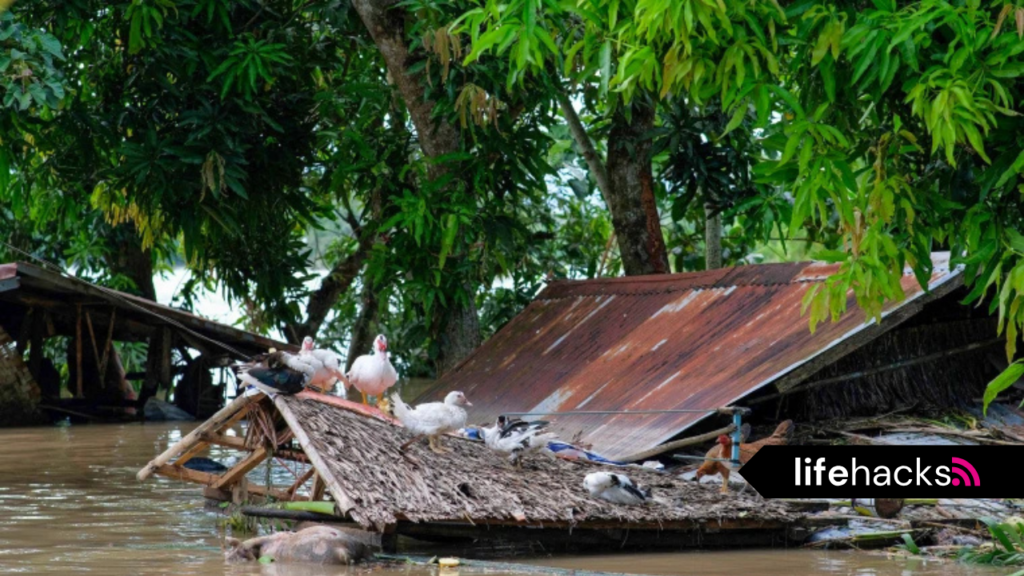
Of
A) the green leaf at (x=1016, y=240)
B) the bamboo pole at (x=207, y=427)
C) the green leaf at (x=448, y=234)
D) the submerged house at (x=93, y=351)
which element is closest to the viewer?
the green leaf at (x=1016, y=240)

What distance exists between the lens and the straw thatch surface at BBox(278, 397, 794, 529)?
24.3 ft

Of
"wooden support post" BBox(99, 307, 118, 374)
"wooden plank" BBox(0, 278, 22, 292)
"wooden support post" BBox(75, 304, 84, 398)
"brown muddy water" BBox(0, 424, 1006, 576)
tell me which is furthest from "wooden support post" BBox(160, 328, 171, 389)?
"brown muddy water" BBox(0, 424, 1006, 576)

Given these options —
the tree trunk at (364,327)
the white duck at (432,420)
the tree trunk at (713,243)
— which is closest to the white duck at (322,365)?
the white duck at (432,420)

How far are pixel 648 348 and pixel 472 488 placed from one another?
10.1 ft

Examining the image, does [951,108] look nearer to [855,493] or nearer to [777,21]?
[777,21]

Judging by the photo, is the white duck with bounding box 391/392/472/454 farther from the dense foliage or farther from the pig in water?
the dense foliage

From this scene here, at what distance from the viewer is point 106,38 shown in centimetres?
1315

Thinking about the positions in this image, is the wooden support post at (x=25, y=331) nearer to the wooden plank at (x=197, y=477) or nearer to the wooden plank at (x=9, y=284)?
the wooden plank at (x=9, y=284)

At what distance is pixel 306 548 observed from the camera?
25.3 feet

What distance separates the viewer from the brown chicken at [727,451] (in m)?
8.42

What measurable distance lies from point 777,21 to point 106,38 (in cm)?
842

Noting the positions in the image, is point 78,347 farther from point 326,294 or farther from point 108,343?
point 326,294

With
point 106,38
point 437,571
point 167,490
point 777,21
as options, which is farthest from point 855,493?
point 106,38

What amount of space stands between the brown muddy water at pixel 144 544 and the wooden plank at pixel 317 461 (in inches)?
17.0
